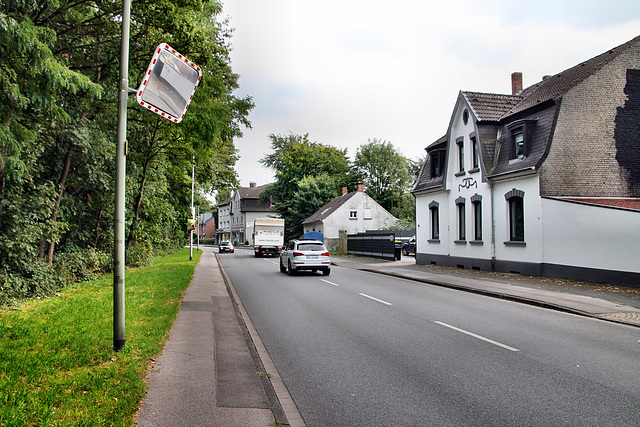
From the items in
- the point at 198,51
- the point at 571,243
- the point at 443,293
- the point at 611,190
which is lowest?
the point at 443,293

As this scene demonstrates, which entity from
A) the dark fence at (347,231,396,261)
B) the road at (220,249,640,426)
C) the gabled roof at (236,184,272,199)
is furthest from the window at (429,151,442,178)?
the gabled roof at (236,184,272,199)

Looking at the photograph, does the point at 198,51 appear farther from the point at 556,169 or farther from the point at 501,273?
the point at 501,273

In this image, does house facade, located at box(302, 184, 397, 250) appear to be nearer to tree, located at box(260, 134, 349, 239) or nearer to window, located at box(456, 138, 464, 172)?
tree, located at box(260, 134, 349, 239)

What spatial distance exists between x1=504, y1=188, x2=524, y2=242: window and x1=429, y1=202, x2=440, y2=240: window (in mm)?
6941

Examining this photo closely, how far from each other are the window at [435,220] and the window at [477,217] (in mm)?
3900

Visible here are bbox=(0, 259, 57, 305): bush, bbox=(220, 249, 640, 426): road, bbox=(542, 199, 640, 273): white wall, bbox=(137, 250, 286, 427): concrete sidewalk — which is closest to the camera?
bbox=(137, 250, 286, 427): concrete sidewalk

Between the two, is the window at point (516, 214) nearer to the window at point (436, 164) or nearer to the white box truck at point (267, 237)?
the window at point (436, 164)

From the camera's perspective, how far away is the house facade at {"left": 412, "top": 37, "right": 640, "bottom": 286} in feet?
52.1

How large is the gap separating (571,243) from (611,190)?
3.66 m

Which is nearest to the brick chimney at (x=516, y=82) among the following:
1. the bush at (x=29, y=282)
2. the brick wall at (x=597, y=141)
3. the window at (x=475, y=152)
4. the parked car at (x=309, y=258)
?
the window at (x=475, y=152)

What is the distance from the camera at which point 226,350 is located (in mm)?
6938

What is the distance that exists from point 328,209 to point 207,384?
2079 inches

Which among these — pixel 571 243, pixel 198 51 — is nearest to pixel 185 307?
pixel 198 51

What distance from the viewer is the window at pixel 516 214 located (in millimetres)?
19438
